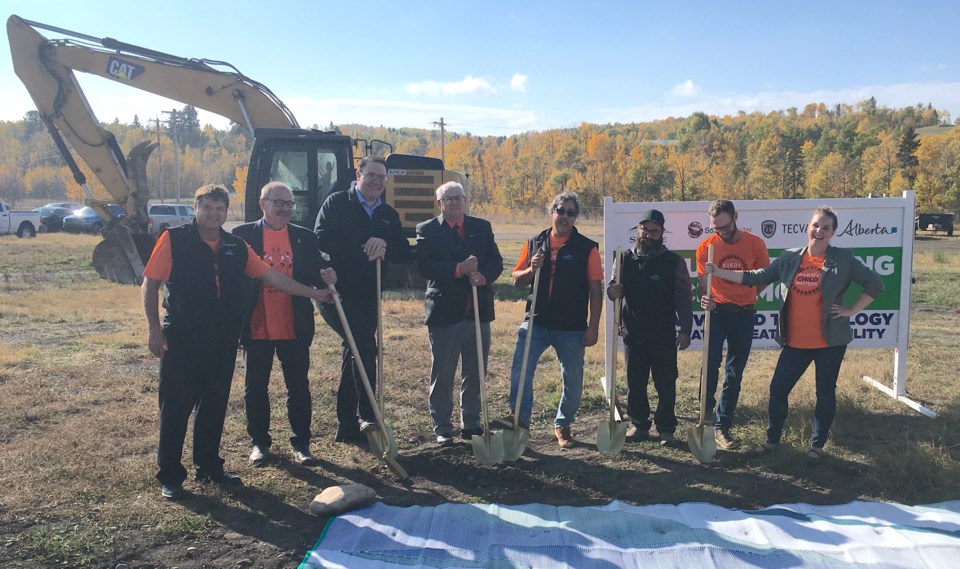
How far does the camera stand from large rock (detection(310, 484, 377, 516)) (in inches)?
156

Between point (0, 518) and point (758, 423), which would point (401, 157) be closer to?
point (758, 423)

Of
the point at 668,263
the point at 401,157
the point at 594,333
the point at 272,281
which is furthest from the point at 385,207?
the point at 401,157

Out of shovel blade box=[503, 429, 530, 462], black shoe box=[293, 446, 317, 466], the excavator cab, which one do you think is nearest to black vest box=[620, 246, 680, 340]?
shovel blade box=[503, 429, 530, 462]

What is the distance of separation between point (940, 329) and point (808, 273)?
→ 22.7 feet

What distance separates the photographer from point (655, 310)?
500cm

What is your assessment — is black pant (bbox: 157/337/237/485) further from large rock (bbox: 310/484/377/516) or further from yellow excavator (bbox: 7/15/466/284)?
yellow excavator (bbox: 7/15/466/284)

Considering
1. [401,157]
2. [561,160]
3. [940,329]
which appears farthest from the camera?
[561,160]

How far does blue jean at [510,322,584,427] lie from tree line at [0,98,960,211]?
2690cm

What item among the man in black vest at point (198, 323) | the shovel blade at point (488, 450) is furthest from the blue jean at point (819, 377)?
the man in black vest at point (198, 323)

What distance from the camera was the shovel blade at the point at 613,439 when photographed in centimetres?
493

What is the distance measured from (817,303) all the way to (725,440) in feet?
4.16

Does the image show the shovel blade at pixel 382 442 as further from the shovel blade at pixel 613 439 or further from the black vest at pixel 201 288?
the shovel blade at pixel 613 439

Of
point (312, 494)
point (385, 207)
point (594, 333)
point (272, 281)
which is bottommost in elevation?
point (312, 494)

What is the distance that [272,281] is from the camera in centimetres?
448
